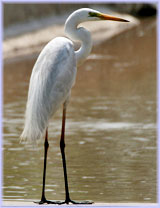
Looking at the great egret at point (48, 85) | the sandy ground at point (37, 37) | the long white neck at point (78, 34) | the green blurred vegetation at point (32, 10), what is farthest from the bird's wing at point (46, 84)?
the green blurred vegetation at point (32, 10)

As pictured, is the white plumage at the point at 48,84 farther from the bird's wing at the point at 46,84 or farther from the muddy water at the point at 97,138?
the muddy water at the point at 97,138

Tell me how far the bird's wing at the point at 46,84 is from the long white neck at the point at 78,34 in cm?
20

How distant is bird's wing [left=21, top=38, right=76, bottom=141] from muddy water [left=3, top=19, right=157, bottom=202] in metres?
1.07

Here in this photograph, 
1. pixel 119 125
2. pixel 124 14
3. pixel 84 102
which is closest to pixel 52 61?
pixel 119 125

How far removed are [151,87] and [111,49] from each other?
20.0 ft

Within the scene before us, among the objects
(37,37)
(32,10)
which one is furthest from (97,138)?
(32,10)

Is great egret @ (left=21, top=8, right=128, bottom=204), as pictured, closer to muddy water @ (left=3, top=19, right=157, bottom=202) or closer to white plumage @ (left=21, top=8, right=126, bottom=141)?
white plumage @ (left=21, top=8, right=126, bottom=141)

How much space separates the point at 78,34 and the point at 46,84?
0.62 m

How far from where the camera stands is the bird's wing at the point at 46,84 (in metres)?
→ 5.82

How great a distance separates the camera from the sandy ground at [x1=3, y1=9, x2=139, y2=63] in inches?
714

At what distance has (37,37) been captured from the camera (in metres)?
19.6

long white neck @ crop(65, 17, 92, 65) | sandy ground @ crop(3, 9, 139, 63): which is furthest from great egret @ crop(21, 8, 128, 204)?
sandy ground @ crop(3, 9, 139, 63)

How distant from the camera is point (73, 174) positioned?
25.1 feet

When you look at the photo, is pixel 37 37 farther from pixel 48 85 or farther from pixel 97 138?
pixel 48 85
